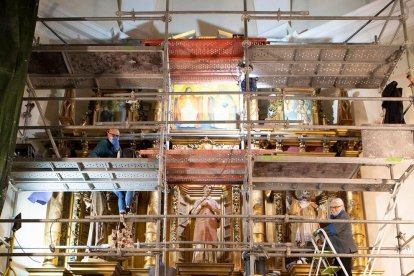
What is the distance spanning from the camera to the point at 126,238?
34.0 feet

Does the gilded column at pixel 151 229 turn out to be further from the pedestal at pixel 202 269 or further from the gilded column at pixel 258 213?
the gilded column at pixel 258 213

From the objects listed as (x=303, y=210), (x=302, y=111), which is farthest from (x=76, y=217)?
(x=302, y=111)

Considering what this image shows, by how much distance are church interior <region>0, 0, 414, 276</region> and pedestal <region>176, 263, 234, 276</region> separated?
2cm

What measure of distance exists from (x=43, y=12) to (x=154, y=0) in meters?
2.26

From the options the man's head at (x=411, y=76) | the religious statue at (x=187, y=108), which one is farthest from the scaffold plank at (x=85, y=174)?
the man's head at (x=411, y=76)

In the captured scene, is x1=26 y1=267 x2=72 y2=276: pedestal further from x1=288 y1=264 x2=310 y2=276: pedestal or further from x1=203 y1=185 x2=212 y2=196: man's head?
x1=288 y1=264 x2=310 y2=276: pedestal

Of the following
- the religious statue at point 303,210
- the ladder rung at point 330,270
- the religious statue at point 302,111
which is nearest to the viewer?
the ladder rung at point 330,270

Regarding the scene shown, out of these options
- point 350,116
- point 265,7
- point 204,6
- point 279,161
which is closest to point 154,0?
point 204,6

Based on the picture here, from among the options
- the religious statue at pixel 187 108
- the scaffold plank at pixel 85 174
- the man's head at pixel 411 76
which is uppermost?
the religious statue at pixel 187 108

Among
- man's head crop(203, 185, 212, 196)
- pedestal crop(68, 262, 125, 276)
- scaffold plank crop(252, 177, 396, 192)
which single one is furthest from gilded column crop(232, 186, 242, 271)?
scaffold plank crop(252, 177, 396, 192)

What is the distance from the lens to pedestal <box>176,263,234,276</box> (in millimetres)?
10062

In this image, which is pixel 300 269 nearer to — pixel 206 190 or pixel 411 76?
pixel 206 190

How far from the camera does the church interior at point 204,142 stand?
26.1ft

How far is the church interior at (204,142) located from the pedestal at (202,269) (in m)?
0.02
